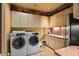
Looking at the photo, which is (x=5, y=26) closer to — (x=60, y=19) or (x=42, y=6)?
(x=42, y=6)

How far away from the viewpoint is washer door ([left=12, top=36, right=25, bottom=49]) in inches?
78.6

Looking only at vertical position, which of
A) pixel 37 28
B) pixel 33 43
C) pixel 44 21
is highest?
pixel 44 21

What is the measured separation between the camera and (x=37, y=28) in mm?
1978

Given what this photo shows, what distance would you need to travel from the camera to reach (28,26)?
77.2 inches

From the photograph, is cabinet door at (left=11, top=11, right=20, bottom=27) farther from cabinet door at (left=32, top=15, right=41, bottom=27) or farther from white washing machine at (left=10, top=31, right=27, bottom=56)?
cabinet door at (left=32, top=15, right=41, bottom=27)

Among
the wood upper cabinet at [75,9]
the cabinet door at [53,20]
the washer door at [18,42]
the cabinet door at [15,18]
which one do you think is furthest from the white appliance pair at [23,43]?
the wood upper cabinet at [75,9]

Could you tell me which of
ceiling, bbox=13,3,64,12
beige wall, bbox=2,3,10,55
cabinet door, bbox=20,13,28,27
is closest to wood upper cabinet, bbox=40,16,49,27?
ceiling, bbox=13,3,64,12

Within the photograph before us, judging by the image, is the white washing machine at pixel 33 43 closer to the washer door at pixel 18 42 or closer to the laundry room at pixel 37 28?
the laundry room at pixel 37 28

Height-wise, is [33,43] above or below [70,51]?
above

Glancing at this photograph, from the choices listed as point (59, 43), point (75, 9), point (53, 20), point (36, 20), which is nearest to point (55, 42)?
point (59, 43)

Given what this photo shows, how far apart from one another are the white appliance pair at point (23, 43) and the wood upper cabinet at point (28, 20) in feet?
0.47

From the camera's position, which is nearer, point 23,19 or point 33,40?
point 23,19

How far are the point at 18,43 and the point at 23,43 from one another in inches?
3.5

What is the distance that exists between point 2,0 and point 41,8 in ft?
2.12
